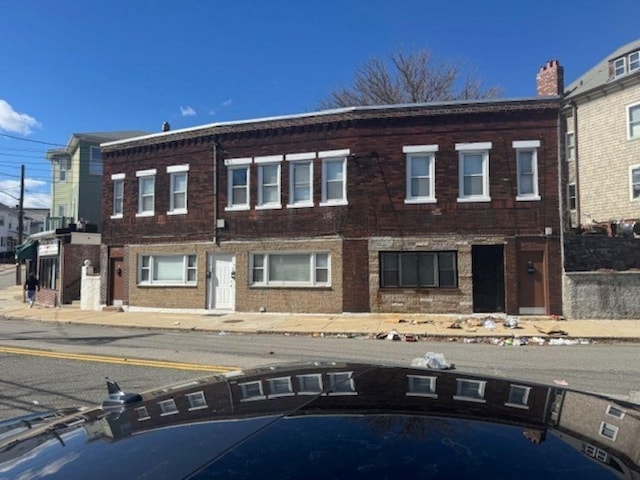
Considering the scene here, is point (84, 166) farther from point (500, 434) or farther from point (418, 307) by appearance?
point (500, 434)

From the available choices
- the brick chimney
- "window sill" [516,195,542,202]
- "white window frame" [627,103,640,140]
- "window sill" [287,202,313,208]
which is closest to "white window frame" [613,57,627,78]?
"white window frame" [627,103,640,140]

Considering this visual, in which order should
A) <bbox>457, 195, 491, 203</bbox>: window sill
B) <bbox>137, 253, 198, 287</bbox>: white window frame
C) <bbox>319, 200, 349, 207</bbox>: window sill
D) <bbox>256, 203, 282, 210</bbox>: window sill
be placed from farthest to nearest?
1. <bbox>137, 253, 198, 287</bbox>: white window frame
2. <bbox>256, 203, 282, 210</bbox>: window sill
3. <bbox>319, 200, 349, 207</bbox>: window sill
4. <bbox>457, 195, 491, 203</bbox>: window sill

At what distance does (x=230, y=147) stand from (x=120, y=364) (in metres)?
13.1

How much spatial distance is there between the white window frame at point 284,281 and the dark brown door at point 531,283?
22.6ft

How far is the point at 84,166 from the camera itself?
39.6m

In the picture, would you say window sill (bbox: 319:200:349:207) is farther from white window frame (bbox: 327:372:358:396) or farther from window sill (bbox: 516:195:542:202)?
white window frame (bbox: 327:372:358:396)

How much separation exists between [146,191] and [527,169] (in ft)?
52.6

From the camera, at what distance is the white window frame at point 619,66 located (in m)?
29.9

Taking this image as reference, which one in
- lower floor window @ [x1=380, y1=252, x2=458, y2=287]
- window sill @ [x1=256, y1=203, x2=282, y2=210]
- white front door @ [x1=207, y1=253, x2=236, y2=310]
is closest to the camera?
lower floor window @ [x1=380, y1=252, x2=458, y2=287]

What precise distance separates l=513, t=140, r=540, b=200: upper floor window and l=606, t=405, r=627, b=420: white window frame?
16583 mm

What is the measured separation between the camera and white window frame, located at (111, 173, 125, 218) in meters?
23.6

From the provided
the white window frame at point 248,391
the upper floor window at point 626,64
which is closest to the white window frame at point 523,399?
the white window frame at point 248,391

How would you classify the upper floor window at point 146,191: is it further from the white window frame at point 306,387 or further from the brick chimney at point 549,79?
the white window frame at point 306,387

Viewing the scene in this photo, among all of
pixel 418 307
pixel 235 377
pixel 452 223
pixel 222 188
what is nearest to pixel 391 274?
pixel 418 307
